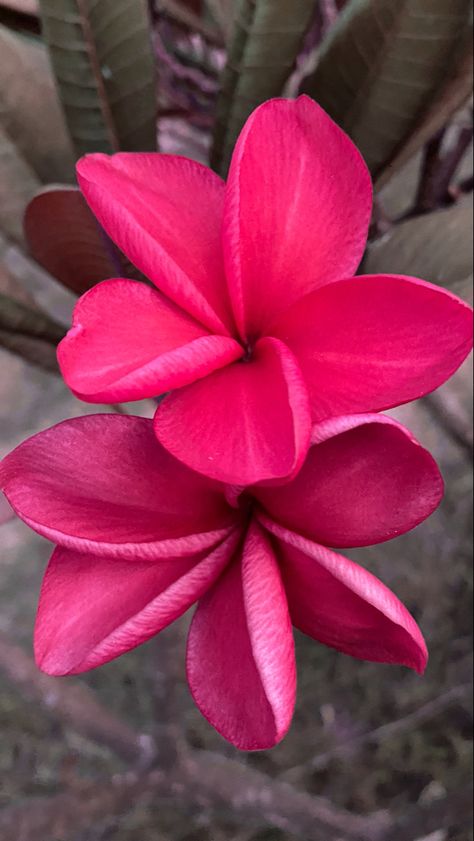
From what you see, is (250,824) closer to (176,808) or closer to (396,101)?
(176,808)

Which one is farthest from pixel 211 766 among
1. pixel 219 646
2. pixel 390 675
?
pixel 219 646

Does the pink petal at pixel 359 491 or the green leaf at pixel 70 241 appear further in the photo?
the green leaf at pixel 70 241

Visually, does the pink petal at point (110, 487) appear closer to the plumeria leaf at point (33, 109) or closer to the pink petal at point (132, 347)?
the pink petal at point (132, 347)

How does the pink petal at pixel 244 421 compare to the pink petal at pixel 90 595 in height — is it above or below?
above

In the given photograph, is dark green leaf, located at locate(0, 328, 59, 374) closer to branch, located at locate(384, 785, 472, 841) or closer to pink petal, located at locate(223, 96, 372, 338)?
pink petal, located at locate(223, 96, 372, 338)

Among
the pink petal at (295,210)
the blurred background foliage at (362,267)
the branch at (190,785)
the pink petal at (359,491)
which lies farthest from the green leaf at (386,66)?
the branch at (190,785)
